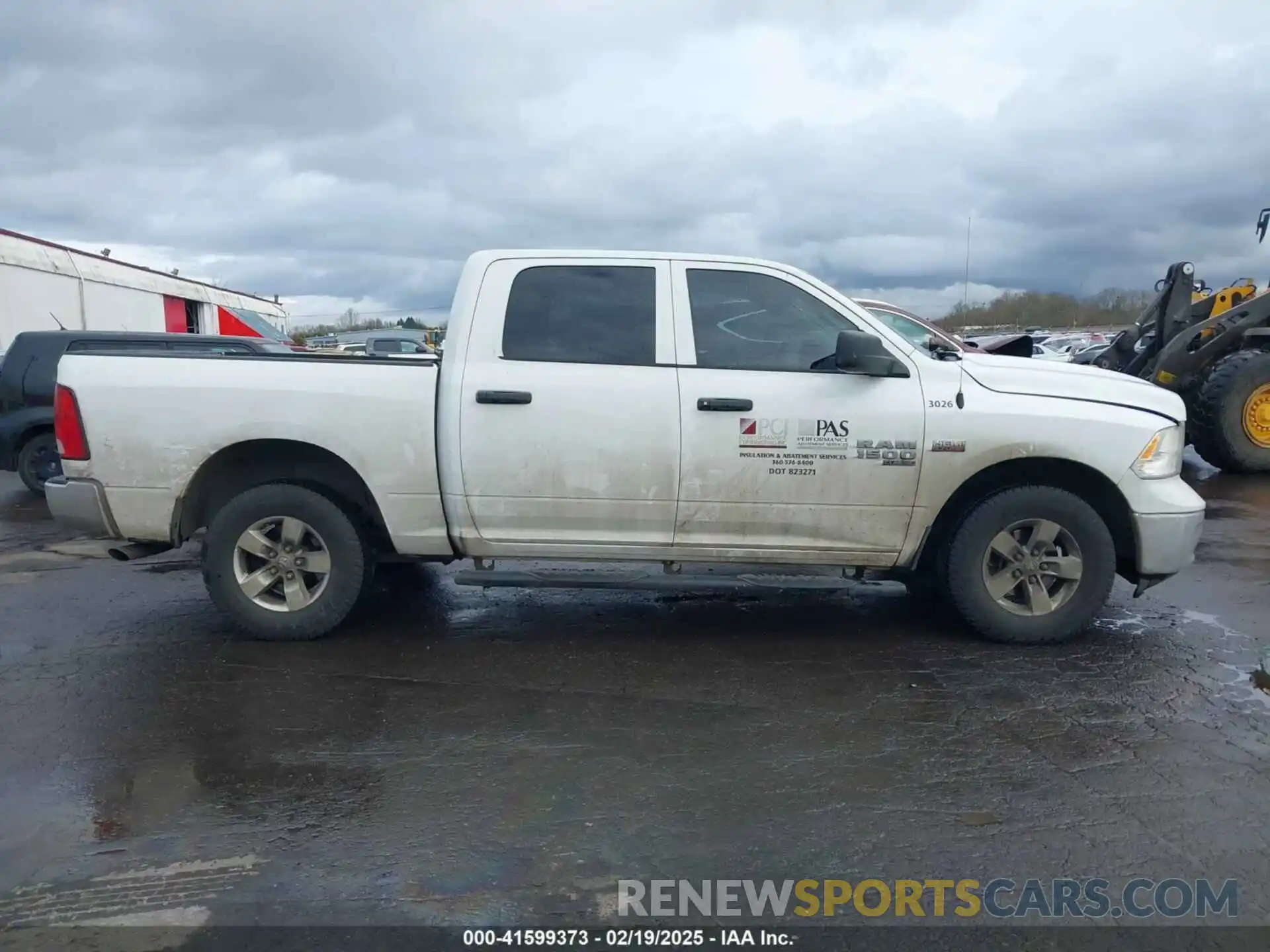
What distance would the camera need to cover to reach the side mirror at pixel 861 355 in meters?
4.54

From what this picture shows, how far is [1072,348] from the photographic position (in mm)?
25906

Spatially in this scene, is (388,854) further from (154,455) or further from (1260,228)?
(1260,228)

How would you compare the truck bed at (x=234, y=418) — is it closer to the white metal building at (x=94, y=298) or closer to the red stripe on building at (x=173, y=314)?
the white metal building at (x=94, y=298)

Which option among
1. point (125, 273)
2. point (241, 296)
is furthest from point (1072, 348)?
point (241, 296)

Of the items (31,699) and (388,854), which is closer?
(388,854)

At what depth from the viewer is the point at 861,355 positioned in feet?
14.9

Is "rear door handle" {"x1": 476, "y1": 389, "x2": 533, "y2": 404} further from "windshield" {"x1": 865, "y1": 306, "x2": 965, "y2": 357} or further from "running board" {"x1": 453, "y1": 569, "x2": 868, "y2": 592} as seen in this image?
"windshield" {"x1": 865, "y1": 306, "x2": 965, "y2": 357}

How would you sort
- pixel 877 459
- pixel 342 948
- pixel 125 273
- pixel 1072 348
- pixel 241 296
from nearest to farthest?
pixel 342 948
pixel 877 459
pixel 1072 348
pixel 125 273
pixel 241 296

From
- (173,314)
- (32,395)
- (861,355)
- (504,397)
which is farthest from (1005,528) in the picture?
(173,314)

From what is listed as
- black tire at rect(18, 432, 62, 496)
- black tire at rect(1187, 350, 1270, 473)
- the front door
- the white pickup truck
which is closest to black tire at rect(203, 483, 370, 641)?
the white pickup truck

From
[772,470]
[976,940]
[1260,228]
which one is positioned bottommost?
[976,940]

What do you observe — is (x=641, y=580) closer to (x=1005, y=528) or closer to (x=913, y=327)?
(x=1005, y=528)

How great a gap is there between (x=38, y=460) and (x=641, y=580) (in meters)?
8.21

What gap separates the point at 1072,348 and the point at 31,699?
87.5ft
